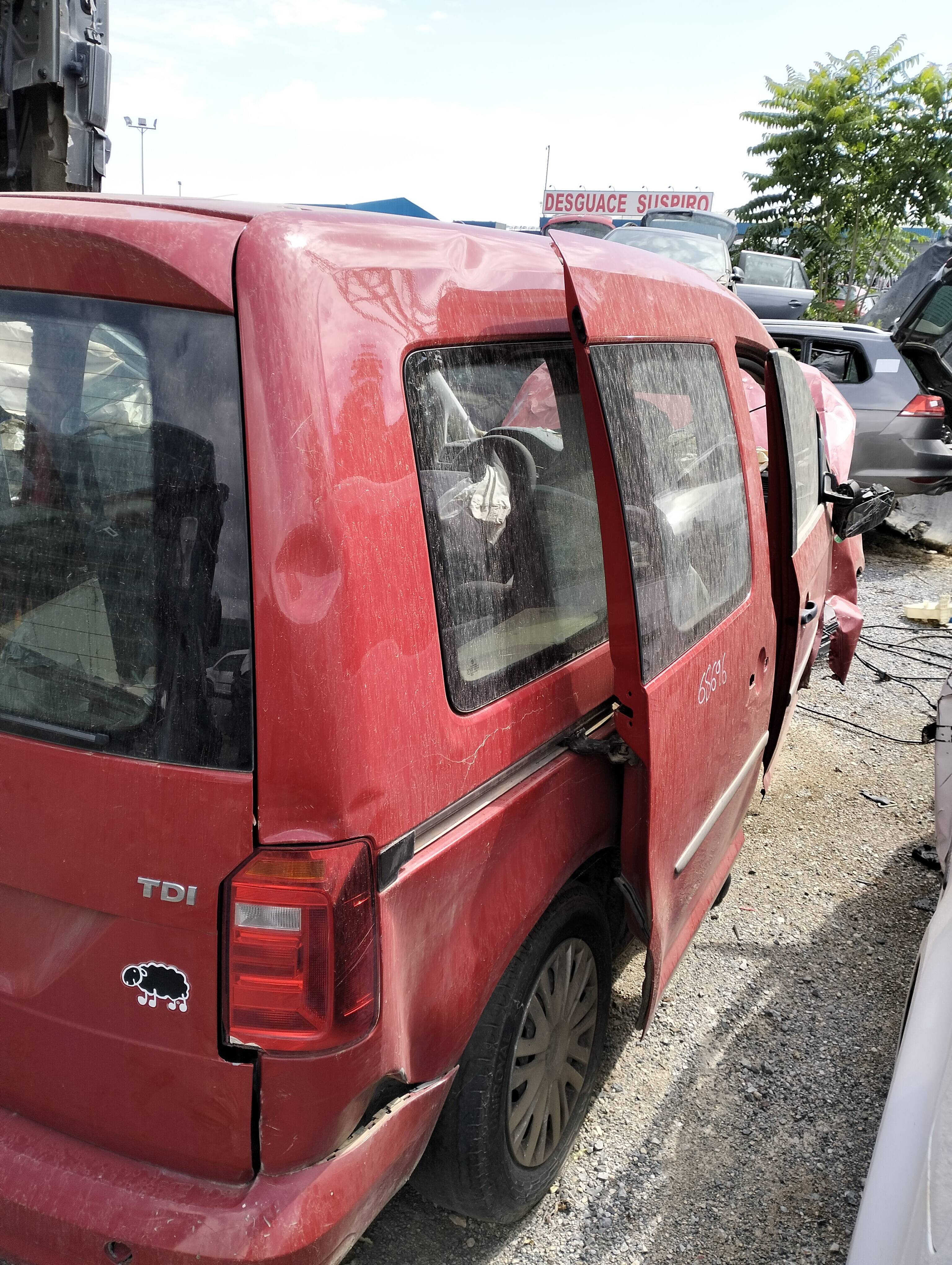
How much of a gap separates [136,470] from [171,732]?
370 mm

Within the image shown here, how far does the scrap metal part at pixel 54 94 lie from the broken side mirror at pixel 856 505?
382 cm

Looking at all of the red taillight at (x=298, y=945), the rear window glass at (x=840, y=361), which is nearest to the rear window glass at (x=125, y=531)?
the red taillight at (x=298, y=945)

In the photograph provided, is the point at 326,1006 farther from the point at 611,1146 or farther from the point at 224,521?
the point at 611,1146

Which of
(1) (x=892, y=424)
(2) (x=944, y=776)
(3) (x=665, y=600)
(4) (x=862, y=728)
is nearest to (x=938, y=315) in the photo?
(4) (x=862, y=728)

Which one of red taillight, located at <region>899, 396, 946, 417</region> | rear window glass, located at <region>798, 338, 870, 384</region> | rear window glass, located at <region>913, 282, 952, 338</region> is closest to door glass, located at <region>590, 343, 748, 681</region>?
rear window glass, located at <region>913, 282, 952, 338</region>

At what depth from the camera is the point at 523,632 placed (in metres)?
1.82

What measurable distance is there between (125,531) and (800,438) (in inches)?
107

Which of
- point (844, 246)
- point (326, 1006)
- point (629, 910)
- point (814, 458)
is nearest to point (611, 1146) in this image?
point (629, 910)

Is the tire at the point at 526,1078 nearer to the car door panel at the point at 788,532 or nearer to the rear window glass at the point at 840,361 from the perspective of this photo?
the car door panel at the point at 788,532

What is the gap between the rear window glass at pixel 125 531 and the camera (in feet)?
4.47

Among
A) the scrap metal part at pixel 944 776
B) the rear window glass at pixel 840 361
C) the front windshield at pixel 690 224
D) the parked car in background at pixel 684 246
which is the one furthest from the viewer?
the front windshield at pixel 690 224

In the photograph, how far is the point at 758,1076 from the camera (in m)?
2.64

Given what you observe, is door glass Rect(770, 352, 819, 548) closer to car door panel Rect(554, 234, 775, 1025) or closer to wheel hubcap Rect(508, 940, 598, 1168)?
car door panel Rect(554, 234, 775, 1025)

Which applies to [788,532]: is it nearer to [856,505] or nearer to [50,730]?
[856,505]
